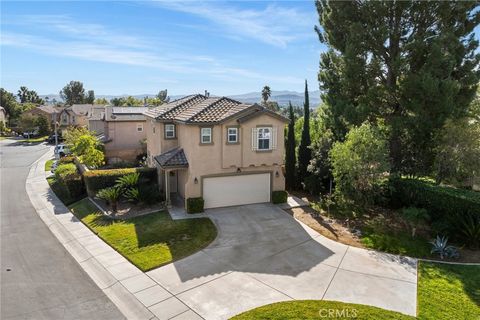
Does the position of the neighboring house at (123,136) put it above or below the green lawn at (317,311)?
above

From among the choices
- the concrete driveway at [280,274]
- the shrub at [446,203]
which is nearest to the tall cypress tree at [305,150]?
the shrub at [446,203]

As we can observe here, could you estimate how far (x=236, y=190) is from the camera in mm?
20234

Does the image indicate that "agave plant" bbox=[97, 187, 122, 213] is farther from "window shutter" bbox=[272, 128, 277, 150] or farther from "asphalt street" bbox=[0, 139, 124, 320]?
"window shutter" bbox=[272, 128, 277, 150]

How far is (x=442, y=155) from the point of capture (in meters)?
20.6

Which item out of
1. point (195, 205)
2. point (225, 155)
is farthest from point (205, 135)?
point (195, 205)

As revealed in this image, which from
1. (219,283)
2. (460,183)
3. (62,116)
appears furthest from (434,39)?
(62,116)

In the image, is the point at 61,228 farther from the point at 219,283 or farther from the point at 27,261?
the point at 219,283

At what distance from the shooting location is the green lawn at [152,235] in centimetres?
1407

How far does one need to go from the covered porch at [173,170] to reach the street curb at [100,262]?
16.4 feet

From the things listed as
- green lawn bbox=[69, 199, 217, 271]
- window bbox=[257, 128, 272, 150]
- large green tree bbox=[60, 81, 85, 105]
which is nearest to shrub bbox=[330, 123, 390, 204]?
window bbox=[257, 128, 272, 150]

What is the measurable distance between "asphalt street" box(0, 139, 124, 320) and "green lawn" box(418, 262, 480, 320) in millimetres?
9654

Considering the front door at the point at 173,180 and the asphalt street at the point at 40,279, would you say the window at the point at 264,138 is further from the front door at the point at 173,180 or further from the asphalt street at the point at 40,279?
the asphalt street at the point at 40,279

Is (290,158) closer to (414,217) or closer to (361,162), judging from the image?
(361,162)

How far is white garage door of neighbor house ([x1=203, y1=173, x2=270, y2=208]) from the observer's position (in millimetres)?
19703
